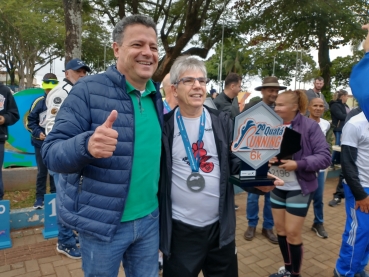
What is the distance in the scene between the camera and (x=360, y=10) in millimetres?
7500

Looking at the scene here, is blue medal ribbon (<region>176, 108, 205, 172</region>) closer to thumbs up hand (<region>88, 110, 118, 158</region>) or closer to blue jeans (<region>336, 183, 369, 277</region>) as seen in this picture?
thumbs up hand (<region>88, 110, 118, 158</region>)

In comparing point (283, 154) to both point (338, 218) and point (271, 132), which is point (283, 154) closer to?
point (271, 132)

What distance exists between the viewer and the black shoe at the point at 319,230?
160 inches

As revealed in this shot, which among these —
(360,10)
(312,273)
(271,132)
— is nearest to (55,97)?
(271,132)

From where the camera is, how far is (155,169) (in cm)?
178

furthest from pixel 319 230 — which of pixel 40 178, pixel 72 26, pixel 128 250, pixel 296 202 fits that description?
pixel 72 26

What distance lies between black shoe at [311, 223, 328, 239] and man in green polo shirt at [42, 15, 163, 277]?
9.92 feet

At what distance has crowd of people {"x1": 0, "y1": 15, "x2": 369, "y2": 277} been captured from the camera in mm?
1556

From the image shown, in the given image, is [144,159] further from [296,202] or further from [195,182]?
[296,202]

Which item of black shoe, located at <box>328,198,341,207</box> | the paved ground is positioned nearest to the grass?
the paved ground

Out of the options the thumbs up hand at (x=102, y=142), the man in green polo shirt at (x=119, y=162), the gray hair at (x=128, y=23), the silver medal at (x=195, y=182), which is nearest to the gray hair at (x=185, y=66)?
the man in green polo shirt at (x=119, y=162)

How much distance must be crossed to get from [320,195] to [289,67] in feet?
145

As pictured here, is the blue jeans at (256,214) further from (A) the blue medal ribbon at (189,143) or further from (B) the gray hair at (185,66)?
(B) the gray hair at (185,66)

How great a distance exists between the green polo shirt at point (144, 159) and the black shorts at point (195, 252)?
291 millimetres
